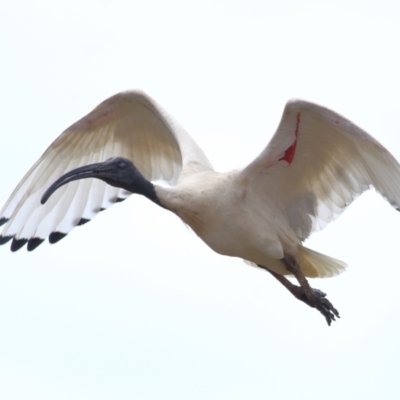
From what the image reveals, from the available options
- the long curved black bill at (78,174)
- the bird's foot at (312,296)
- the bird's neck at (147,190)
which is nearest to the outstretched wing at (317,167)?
the bird's foot at (312,296)

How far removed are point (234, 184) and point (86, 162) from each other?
2.20m

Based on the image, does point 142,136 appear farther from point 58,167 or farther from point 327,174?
point 327,174

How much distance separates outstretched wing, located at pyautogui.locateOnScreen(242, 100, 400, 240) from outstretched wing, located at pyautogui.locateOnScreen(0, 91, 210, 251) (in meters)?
1.44

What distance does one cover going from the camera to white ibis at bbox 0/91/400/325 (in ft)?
31.5

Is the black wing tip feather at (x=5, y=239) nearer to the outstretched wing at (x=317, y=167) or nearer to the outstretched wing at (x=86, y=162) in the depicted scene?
the outstretched wing at (x=86, y=162)

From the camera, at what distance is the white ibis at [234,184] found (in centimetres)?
959

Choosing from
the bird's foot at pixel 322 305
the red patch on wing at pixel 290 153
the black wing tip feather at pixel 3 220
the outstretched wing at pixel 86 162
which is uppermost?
the red patch on wing at pixel 290 153

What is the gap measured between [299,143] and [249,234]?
0.74 metres

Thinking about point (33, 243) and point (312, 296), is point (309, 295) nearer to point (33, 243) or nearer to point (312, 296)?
point (312, 296)

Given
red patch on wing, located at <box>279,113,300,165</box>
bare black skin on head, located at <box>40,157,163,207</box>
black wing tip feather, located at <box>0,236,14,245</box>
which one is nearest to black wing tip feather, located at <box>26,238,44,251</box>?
black wing tip feather, located at <box>0,236,14,245</box>

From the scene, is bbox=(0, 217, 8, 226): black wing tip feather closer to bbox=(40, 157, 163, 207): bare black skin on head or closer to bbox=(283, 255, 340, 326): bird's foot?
bbox=(40, 157, 163, 207): bare black skin on head

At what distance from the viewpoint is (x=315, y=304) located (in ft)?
33.4

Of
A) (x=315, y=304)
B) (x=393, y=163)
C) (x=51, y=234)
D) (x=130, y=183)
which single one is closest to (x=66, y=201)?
(x=51, y=234)

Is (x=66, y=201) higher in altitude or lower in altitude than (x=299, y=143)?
lower
